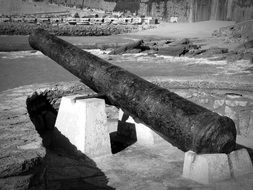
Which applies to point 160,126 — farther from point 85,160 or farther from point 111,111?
point 111,111

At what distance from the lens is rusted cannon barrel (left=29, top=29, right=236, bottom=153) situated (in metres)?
2.94

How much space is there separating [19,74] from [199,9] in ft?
70.1

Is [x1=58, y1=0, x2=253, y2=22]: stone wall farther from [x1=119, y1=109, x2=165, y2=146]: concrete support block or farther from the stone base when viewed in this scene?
the stone base

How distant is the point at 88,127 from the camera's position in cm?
380

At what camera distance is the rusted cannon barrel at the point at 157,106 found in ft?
9.63

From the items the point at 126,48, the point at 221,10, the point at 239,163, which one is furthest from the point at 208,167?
the point at 221,10

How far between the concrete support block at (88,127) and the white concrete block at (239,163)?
4.63 ft

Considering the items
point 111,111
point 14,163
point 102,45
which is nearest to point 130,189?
point 14,163

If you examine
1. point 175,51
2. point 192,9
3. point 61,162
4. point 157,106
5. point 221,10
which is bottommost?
point 61,162

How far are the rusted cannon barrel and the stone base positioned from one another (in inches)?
2.4

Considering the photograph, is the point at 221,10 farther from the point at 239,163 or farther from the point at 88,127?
the point at 239,163

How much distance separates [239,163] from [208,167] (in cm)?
35

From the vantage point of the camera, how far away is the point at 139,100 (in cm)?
355

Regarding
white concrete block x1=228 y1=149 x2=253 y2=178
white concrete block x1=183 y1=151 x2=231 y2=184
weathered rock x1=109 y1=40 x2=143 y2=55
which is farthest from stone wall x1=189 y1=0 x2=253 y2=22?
white concrete block x1=183 y1=151 x2=231 y2=184
